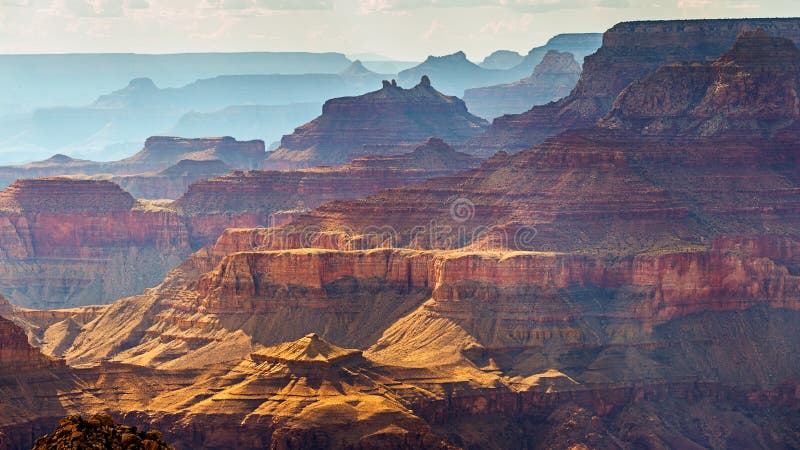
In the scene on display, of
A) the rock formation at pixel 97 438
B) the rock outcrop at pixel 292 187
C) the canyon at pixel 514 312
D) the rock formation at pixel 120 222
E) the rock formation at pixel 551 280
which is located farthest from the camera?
the rock outcrop at pixel 292 187

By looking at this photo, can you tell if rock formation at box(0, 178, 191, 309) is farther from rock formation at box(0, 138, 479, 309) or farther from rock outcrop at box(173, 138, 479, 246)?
rock outcrop at box(173, 138, 479, 246)

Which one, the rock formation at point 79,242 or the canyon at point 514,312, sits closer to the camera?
the canyon at point 514,312

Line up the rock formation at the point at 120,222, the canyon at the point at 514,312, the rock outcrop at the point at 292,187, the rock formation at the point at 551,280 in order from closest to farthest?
the canyon at the point at 514,312
the rock formation at the point at 551,280
the rock formation at the point at 120,222
the rock outcrop at the point at 292,187

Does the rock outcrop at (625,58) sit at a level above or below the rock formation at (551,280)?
above

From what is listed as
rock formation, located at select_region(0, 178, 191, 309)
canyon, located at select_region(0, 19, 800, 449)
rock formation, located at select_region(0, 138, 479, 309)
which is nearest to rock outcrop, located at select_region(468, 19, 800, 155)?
rock formation, located at select_region(0, 138, 479, 309)

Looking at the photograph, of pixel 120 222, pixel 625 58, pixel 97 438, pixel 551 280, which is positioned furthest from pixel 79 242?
pixel 97 438

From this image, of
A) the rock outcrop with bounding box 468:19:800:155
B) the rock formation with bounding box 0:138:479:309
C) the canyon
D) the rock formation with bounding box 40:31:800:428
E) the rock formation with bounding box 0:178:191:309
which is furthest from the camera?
the rock outcrop with bounding box 468:19:800:155

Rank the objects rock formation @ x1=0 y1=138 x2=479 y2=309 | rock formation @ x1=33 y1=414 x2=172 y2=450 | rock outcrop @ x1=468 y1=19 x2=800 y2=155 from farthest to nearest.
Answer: rock outcrop @ x1=468 y1=19 x2=800 y2=155 → rock formation @ x1=0 y1=138 x2=479 y2=309 → rock formation @ x1=33 y1=414 x2=172 y2=450

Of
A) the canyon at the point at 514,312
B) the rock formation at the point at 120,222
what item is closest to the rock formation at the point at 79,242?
the rock formation at the point at 120,222

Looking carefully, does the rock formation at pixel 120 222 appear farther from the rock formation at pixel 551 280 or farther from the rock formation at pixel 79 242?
the rock formation at pixel 551 280

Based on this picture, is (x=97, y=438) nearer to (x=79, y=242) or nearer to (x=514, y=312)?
(x=514, y=312)
